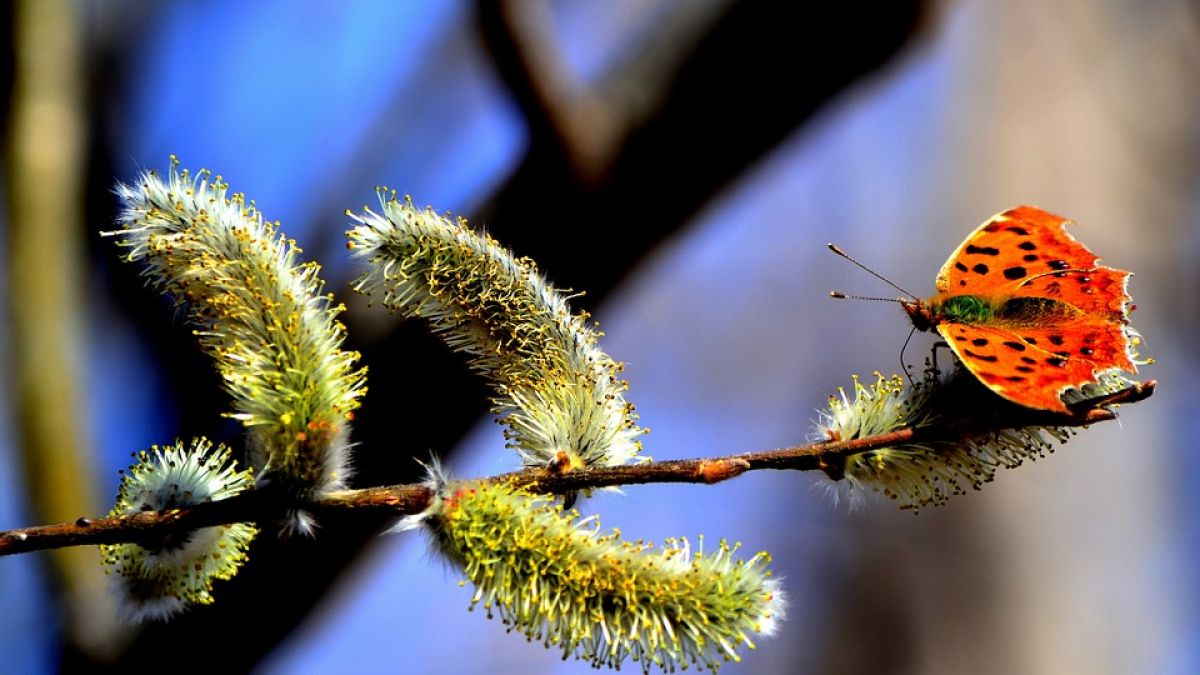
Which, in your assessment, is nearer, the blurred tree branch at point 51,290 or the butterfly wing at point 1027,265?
the butterfly wing at point 1027,265

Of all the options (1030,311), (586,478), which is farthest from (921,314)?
(586,478)

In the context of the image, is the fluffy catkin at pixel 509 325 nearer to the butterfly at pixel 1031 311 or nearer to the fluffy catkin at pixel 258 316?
the fluffy catkin at pixel 258 316

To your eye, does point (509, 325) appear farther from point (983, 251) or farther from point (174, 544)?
point (983, 251)

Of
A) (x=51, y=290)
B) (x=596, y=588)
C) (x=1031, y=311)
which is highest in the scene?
(x=51, y=290)

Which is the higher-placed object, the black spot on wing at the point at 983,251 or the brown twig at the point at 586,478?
the black spot on wing at the point at 983,251

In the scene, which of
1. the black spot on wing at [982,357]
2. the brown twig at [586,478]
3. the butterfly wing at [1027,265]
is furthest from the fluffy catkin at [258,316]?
the butterfly wing at [1027,265]

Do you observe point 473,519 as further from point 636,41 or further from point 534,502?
point 636,41

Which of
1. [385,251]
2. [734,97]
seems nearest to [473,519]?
[385,251]
